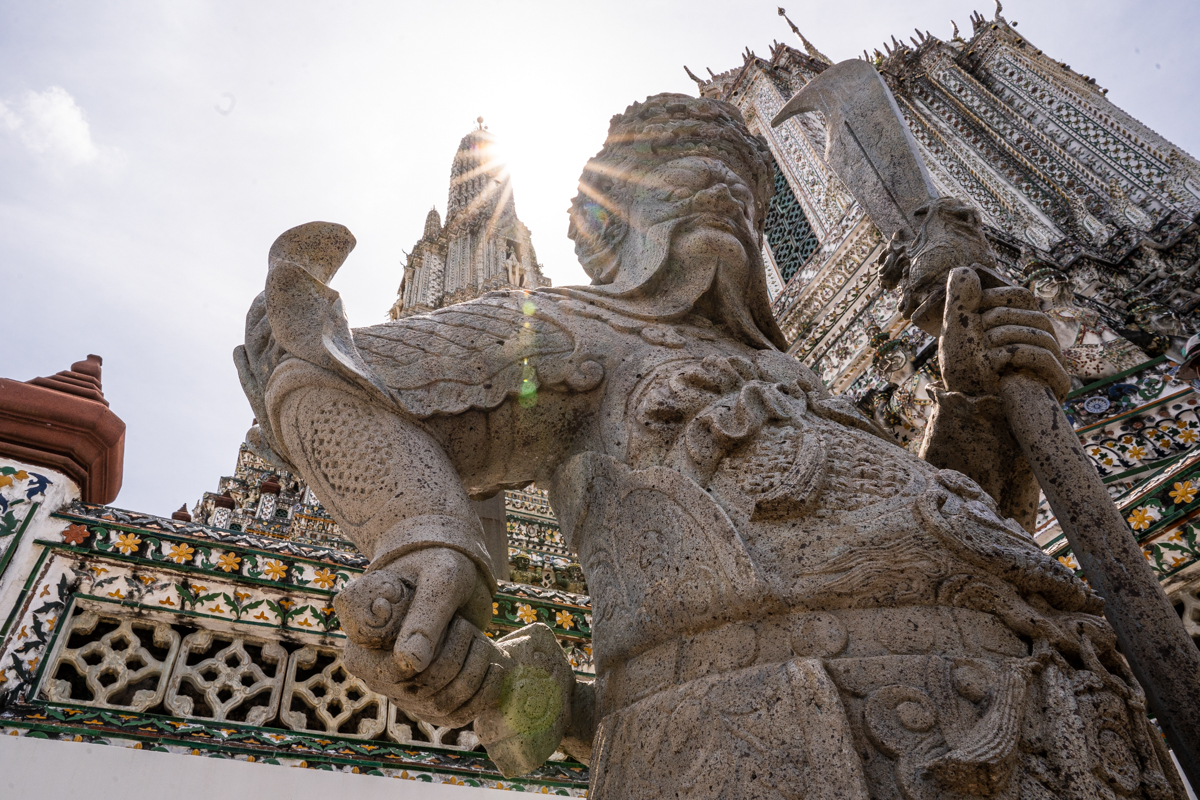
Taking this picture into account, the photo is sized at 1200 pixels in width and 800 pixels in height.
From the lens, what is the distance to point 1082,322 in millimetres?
3822

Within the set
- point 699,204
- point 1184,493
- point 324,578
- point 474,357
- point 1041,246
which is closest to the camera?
point 474,357

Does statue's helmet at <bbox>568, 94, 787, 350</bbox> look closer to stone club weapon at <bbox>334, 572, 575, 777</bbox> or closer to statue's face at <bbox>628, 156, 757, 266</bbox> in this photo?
statue's face at <bbox>628, 156, 757, 266</bbox>

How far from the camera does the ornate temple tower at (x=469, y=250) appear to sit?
19594mm

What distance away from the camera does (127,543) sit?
2.11 m

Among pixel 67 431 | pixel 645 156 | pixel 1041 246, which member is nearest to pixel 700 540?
pixel 645 156

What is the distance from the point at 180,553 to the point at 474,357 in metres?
1.28

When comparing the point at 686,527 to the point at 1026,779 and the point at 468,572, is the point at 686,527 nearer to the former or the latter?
the point at 468,572

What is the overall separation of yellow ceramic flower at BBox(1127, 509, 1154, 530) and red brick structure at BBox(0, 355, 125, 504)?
2.82 m

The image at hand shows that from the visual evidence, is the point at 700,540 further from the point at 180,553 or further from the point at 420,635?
the point at 180,553

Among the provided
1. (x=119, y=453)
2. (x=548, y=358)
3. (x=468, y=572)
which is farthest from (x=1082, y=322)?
(x=119, y=453)

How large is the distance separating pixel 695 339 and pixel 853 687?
2.47 ft

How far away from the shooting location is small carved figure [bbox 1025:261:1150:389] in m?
3.64

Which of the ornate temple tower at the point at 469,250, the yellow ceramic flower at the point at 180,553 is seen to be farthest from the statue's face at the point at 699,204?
the ornate temple tower at the point at 469,250

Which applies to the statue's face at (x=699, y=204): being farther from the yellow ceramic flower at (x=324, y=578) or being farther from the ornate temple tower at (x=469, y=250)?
the ornate temple tower at (x=469, y=250)
